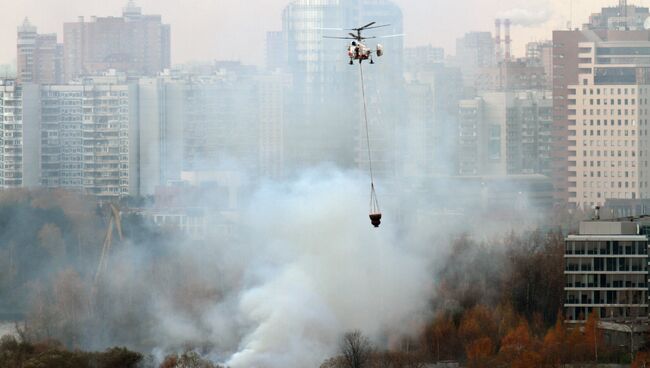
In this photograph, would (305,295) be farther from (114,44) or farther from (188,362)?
(114,44)

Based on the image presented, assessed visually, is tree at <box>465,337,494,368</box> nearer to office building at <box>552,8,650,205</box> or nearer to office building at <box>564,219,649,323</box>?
office building at <box>564,219,649,323</box>

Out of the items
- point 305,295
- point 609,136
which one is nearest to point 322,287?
point 305,295

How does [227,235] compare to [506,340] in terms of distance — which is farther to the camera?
[227,235]

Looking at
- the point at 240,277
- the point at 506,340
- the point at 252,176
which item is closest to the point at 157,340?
the point at 240,277

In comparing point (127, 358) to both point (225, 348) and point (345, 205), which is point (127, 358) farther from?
point (345, 205)

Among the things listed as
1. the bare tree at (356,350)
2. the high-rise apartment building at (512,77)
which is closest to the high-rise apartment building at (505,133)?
the high-rise apartment building at (512,77)

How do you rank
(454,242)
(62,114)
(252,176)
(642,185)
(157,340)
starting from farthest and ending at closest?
1. (62,114)
2. (642,185)
3. (252,176)
4. (454,242)
5. (157,340)
